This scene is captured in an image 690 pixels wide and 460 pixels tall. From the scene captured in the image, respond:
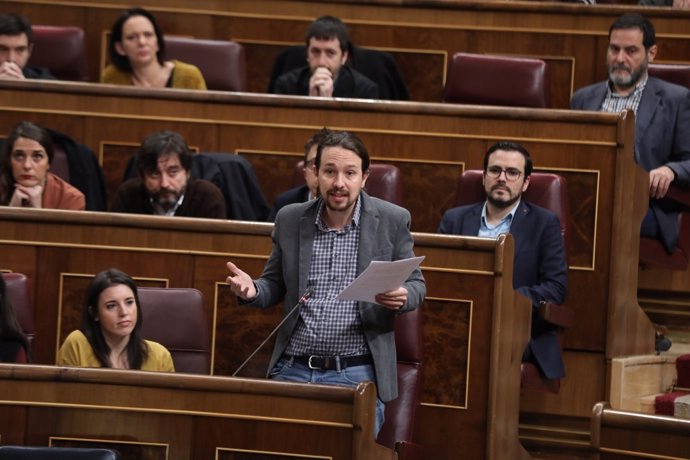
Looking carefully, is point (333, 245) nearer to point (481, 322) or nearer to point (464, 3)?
point (481, 322)

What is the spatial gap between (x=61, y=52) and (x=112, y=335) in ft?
3.41

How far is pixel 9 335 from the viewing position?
175cm

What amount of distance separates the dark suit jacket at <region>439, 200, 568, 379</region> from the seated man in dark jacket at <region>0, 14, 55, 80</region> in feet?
3.14

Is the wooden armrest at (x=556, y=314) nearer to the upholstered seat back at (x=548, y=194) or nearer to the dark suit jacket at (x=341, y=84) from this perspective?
the upholstered seat back at (x=548, y=194)

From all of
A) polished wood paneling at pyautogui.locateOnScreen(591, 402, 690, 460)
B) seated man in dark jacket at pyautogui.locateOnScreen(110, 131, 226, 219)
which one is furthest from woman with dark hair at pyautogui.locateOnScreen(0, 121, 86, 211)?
polished wood paneling at pyautogui.locateOnScreen(591, 402, 690, 460)

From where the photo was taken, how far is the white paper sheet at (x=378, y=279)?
58.1 inches

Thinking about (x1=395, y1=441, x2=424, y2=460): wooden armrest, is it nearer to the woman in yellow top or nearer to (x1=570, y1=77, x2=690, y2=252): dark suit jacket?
(x1=570, y1=77, x2=690, y2=252): dark suit jacket

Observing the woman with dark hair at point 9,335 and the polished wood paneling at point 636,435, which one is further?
the woman with dark hair at point 9,335

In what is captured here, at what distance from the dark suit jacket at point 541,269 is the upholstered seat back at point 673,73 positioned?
0.59 metres

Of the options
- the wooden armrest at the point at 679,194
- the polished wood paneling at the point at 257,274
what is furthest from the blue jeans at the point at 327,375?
the wooden armrest at the point at 679,194

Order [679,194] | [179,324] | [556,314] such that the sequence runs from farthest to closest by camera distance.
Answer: [679,194], [556,314], [179,324]

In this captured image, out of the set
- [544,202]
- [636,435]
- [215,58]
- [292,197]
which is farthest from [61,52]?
[636,435]

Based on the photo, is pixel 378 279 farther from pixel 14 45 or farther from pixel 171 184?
pixel 14 45

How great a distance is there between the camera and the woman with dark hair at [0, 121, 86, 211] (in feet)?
7.06
